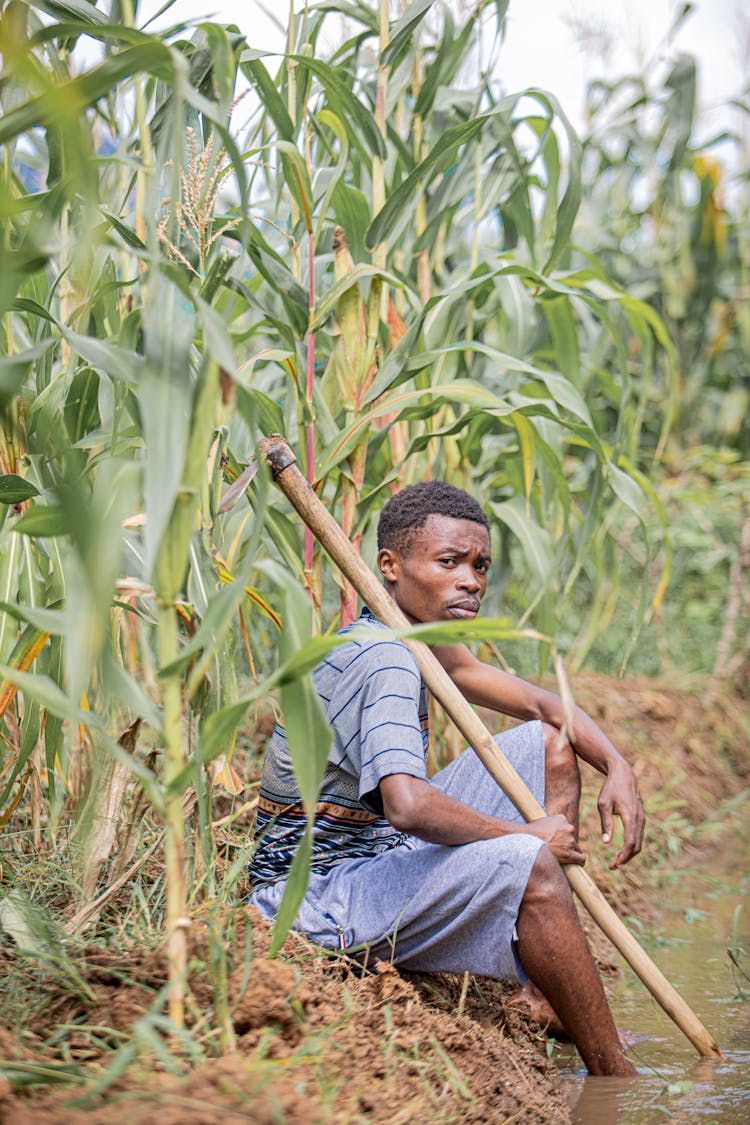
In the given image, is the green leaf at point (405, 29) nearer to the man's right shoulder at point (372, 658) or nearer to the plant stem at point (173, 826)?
the man's right shoulder at point (372, 658)

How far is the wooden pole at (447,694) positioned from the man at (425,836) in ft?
0.16

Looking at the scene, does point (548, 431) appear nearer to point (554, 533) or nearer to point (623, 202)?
point (554, 533)

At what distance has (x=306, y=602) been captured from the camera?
3.96 feet

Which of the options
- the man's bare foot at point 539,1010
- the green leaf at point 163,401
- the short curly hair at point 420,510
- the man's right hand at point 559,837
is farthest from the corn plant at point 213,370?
the man's bare foot at point 539,1010

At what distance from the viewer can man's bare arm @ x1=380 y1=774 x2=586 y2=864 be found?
1.58 m

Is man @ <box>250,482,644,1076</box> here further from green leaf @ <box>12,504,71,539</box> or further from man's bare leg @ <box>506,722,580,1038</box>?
green leaf @ <box>12,504,71,539</box>

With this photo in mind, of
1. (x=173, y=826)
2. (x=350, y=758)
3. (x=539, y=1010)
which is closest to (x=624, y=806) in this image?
(x=539, y=1010)

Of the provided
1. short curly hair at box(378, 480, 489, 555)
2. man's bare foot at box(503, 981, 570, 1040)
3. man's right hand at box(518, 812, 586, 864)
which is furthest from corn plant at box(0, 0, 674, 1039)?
man's bare foot at box(503, 981, 570, 1040)

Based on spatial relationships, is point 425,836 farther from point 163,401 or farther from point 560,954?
point 163,401

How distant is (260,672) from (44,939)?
64.8 inches

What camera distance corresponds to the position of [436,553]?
1929 mm

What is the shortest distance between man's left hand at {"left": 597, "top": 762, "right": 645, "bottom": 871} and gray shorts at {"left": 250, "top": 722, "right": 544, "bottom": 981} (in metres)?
0.31

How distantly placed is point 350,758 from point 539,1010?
0.63 metres

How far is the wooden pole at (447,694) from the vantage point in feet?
5.52
